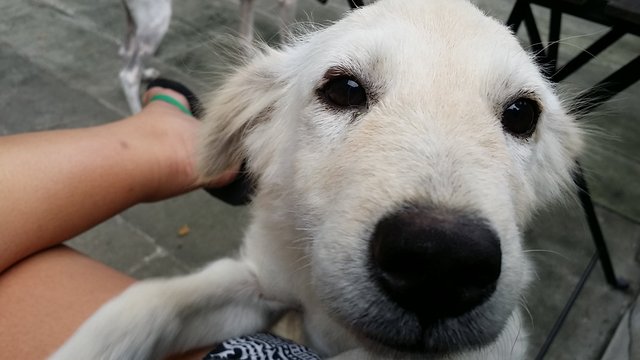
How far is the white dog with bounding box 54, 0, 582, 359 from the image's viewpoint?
3.08ft

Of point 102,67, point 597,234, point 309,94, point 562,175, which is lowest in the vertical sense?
point 102,67

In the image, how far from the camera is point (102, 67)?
4277mm

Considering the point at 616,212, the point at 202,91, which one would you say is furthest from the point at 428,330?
the point at 202,91

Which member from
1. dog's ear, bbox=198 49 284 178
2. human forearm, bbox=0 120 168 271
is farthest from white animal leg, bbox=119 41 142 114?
dog's ear, bbox=198 49 284 178

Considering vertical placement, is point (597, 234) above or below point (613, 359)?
above

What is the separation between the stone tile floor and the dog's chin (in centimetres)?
100

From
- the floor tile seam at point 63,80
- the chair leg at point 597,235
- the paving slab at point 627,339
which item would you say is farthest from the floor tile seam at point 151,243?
the paving slab at point 627,339

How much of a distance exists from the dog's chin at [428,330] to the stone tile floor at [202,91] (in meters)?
1.00

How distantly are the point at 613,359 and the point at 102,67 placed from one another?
4.06m

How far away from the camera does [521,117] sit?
1.34 meters

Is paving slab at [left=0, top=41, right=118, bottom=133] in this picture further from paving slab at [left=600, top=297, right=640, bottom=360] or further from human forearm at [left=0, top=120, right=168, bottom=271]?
paving slab at [left=600, top=297, right=640, bottom=360]

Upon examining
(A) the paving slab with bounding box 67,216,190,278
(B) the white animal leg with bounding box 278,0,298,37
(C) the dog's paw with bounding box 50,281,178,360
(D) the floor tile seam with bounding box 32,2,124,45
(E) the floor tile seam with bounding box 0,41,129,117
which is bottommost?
(A) the paving slab with bounding box 67,216,190,278

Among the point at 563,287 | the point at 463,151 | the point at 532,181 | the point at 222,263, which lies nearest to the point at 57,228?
the point at 222,263

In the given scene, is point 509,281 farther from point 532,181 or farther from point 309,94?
point 309,94
